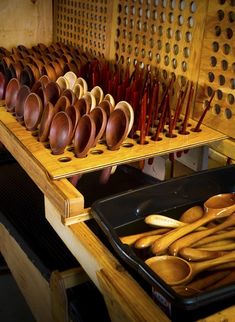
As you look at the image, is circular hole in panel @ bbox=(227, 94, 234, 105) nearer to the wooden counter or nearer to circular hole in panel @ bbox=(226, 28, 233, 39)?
circular hole in panel @ bbox=(226, 28, 233, 39)

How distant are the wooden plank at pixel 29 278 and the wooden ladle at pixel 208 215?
0.38 meters

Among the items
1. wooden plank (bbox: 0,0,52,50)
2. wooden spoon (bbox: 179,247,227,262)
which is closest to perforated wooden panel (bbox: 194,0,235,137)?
wooden spoon (bbox: 179,247,227,262)

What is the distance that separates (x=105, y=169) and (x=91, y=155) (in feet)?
0.16

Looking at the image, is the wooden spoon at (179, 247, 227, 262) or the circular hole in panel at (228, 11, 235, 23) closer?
the wooden spoon at (179, 247, 227, 262)

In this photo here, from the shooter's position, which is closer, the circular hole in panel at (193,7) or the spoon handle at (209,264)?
the spoon handle at (209,264)

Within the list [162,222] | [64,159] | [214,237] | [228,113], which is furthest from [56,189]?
[228,113]

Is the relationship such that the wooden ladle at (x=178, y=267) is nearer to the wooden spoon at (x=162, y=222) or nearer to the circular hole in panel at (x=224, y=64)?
the wooden spoon at (x=162, y=222)

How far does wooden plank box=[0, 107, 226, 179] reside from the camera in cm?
89

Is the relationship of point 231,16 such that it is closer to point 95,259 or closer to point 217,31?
point 217,31

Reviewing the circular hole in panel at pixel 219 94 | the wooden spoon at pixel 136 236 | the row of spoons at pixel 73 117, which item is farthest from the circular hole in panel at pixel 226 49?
the wooden spoon at pixel 136 236

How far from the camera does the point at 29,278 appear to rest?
1089 mm

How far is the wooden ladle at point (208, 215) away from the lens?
729mm

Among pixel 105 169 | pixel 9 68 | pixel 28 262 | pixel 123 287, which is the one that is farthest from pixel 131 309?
pixel 9 68

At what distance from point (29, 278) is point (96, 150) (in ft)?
1.35
